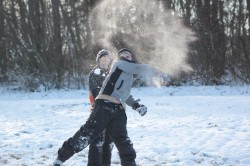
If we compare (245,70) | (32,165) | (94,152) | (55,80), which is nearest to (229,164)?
(94,152)

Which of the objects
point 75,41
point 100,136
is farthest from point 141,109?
point 75,41

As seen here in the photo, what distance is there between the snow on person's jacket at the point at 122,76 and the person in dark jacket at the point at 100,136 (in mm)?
421

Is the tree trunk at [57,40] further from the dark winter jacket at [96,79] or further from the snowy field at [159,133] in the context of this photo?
the dark winter jacket at [96,79]

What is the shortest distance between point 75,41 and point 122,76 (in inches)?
923

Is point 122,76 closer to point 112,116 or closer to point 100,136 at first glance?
point 112,116

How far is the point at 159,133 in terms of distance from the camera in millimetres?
9398

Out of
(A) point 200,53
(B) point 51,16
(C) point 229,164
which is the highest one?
(B) point 51,16

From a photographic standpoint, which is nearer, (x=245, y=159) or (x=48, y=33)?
(x=245, y=159)

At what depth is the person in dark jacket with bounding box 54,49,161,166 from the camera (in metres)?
5.54

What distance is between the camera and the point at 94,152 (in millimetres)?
5848

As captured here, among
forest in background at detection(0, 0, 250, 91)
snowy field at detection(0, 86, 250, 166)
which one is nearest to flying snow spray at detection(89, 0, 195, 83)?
forest in background at detection(0, 0, 250, 91)

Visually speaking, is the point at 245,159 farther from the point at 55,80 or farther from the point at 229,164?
the point at 55,80

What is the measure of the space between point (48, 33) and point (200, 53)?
409 inches

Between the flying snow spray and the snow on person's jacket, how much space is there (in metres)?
20.5
